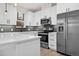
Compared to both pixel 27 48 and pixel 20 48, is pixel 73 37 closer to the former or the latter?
pixel 27 48

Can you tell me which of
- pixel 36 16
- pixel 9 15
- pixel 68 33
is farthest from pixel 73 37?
pixel 9 15

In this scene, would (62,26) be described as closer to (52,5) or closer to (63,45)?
(63,45)

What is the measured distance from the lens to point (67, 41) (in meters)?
2.60

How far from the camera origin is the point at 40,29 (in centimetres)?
486

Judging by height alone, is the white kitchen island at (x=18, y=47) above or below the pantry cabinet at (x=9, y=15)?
below

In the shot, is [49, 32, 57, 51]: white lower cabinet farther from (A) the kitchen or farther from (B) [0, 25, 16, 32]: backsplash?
(B) [0, 25, 16, 32]: backsplash

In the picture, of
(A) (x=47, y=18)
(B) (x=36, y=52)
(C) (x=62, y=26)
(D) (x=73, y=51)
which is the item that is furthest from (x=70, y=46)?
(A) (x=47, y=18)

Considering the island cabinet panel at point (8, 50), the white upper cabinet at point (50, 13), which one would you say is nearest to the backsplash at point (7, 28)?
the white upper cabinet at point (50, 13)

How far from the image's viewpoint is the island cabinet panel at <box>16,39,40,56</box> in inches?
46.7

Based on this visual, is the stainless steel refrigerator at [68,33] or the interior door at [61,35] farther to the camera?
the interior door at [61,35]

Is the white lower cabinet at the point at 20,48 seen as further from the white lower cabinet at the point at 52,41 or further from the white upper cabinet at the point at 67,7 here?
the white lower cabinet at the point at 52,41

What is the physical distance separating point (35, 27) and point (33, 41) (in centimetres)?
354

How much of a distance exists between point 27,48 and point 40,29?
3550 mm

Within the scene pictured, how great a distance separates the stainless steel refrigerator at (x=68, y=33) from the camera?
92.0 inches
